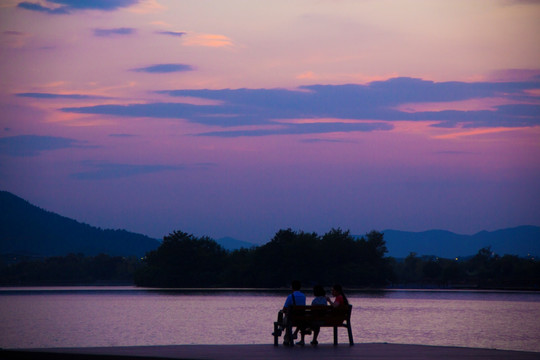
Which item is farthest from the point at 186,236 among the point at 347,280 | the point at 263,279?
the point at 347,280

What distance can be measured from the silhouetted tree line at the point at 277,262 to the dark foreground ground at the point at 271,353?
485ft

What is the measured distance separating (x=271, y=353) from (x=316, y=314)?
139 inches

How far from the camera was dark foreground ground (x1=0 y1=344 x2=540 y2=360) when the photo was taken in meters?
19.5

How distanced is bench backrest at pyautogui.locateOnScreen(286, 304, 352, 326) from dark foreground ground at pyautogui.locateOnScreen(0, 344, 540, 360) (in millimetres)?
1541

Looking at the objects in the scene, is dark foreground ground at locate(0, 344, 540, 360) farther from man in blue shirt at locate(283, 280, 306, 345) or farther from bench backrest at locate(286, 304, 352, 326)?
bench backrest at locate(286, 304, 352, 326)

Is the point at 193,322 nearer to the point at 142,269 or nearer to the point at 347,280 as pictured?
the point at 347,280

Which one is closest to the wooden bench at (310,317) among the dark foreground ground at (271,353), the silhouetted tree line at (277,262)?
the dark foreground ground at (271,353)

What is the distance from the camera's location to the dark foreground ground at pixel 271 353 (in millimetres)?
19516

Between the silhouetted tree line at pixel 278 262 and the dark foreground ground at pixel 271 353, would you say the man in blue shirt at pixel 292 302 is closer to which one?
the dark foreground ground at pixel 271 353

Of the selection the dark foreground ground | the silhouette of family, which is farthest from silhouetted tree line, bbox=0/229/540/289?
the dark foreground ground

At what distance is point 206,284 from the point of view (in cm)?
18375

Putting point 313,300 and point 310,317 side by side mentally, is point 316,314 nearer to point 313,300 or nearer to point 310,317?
point 310,317

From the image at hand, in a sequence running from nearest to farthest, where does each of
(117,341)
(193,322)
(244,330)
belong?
(117,341), (244,330), (193,322)

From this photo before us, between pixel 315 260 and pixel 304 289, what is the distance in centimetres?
637
